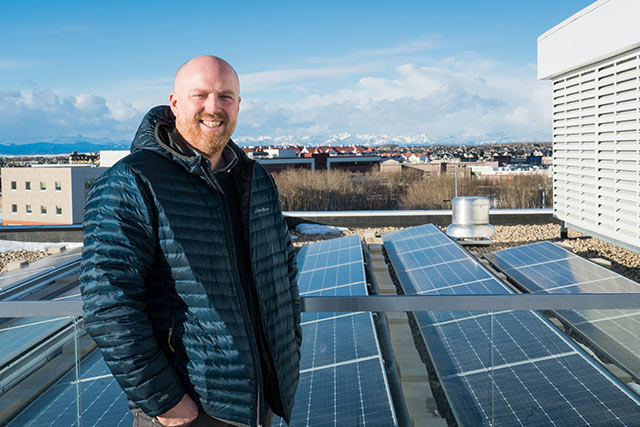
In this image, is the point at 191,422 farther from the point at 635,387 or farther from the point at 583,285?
the point at 583,285

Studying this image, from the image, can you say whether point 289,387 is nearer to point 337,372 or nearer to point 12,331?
point 337,372

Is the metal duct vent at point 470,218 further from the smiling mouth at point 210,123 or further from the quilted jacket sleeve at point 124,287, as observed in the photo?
the quilted jacket sleeve at point 124,287

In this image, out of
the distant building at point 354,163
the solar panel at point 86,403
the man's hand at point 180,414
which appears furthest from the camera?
the distant building at point 354,163

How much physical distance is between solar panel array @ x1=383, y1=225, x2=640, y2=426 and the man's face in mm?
1371

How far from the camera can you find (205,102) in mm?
1729

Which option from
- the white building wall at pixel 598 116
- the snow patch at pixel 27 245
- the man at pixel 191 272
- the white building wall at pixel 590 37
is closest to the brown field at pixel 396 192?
the snow patch at pixel 27 245

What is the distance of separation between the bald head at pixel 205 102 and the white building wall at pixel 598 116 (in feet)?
26.6

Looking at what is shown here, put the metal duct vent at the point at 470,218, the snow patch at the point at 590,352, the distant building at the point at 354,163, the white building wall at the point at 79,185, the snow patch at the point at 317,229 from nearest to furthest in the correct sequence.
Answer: the snow patch at the point at 590,352 → the metal duct vent at the point at 470,218 → the snow patch at the point at 317,229 → the white building wall at the point at 79,185 → the distant building at the point at 354,163

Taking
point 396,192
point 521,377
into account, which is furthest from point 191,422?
point 396,192

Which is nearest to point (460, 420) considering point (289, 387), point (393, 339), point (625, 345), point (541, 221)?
point (393, 339)

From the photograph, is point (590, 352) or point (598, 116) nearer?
point (590, 352)

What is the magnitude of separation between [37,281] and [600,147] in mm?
10144

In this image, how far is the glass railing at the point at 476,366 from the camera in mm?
2434

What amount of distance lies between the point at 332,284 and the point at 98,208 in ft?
16.4
